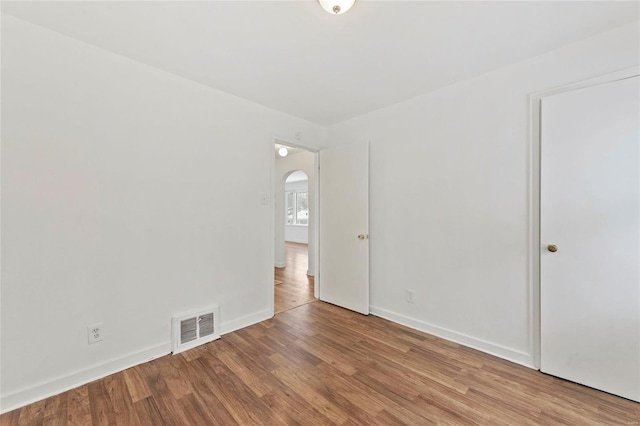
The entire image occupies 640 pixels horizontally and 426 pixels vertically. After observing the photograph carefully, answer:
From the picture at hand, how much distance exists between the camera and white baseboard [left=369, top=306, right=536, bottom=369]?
81.0 inches

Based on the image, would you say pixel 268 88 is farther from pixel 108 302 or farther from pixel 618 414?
pixel 618 414

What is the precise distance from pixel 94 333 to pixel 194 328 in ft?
2.33

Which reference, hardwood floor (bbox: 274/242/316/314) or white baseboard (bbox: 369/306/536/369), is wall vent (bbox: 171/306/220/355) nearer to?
hardwood floor (bbox: 274/242/316/314)

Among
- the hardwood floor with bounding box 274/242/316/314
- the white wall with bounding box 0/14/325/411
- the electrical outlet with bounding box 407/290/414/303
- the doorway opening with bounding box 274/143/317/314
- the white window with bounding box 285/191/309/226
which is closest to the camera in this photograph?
the white wall with bounding box 0/14/325/411

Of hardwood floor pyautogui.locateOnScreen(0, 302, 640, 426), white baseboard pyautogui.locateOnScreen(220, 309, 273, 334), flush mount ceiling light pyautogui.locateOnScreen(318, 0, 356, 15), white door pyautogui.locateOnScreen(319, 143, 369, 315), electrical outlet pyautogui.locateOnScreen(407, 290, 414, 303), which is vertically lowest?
hardwood floor pyautogui.locateOnScreen(0, 302, 640, 426)

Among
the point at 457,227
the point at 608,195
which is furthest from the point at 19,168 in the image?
the point at 608,195

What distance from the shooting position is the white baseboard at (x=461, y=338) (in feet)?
6.75

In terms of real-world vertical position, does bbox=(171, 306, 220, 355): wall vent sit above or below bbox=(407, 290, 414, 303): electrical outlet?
below

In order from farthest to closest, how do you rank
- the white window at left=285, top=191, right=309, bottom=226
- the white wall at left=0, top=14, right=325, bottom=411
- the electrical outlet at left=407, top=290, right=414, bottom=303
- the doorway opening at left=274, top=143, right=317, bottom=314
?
the white window at left=285, top=191, right=309, bottom=226
the doorway opening at left=274, top=143, right=317, bottom=314
the electrical outlet at left=407, top=290, right=414, bottom=303
the white wall at left=0, top=14, right=325, bottom=411

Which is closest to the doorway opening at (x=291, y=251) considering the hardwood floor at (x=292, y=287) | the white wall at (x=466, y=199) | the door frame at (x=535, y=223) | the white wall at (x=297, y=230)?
the hardwood floor at (x=292, y=287)

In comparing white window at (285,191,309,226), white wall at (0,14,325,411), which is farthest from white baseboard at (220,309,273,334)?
white window at (285,191,309,226)

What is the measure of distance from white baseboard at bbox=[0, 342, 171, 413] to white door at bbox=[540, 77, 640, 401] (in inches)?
122

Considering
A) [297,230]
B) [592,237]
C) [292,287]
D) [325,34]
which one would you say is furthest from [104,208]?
[297,230]

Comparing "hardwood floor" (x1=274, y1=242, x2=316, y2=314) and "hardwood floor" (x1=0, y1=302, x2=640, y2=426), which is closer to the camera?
"hardwood floor" (x1=0, y1=302, x2=640, y2=426)
